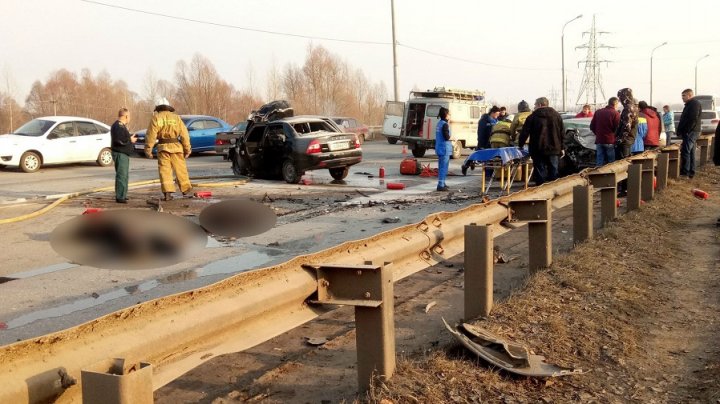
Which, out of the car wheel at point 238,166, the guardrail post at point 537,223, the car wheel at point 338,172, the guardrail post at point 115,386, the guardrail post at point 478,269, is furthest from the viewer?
the car wheel at point 238,166

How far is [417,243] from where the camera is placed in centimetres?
418

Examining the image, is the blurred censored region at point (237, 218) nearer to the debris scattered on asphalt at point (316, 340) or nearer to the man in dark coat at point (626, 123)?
the debris scattered on asphalt at point (316, 340)

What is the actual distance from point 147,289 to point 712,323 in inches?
190

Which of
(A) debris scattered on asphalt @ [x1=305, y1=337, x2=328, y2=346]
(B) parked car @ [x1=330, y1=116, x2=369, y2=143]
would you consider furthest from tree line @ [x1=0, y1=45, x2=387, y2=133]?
(A) debris scattered on asphalt @ [x1=305, y1=337, x2=328, y2=346]

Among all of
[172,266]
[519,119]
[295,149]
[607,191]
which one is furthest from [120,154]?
[607,191]

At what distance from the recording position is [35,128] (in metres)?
20.0

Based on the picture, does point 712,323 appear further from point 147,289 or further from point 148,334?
point 147,289

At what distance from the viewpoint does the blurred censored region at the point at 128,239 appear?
770 centimetres

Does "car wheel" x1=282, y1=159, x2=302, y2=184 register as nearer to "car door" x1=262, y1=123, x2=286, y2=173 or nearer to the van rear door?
"car door" x1=262, y1=123, x2=286, y2=173

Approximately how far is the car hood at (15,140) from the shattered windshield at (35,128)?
29cm

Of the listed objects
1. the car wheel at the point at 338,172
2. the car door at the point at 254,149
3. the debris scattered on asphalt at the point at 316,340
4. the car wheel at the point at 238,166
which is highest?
the car door at the point at 254,149

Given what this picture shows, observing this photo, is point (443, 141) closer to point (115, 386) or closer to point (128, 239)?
point (128, 239)

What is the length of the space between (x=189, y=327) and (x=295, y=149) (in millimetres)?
13431

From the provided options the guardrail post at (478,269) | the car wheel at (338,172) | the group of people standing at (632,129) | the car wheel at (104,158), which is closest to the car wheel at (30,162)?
the car wheel at (104,158)
